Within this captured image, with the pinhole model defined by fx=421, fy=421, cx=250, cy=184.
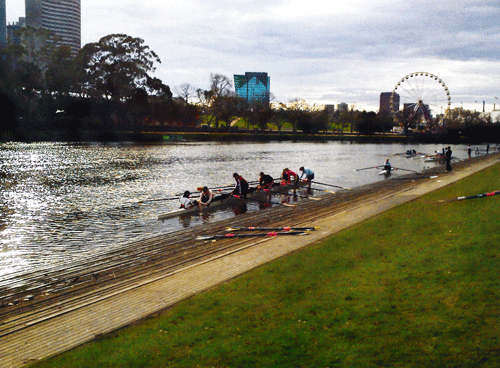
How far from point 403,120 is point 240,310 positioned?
167 metres

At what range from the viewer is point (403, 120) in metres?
163

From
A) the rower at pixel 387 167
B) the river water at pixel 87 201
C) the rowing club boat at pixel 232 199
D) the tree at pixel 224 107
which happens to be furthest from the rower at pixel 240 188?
the tree at pixel 224 107

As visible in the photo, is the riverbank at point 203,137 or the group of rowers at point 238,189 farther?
the riverbank at point 203,137

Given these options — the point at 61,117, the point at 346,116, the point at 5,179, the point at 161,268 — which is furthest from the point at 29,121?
the point at 346,116

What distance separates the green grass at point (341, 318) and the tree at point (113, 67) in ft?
335

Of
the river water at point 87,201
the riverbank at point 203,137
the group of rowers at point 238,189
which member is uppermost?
the riverbank at point 203,137

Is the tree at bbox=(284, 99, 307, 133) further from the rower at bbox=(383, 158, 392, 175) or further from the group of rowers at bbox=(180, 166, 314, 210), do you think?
the group of rowers at bbox=(180, 166, 314, 210)

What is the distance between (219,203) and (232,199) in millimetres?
1674

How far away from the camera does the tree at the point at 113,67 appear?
4114 inches

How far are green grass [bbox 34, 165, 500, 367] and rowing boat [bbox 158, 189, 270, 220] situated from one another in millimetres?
11102

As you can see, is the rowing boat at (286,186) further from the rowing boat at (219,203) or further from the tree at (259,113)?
the tree at (259,113)

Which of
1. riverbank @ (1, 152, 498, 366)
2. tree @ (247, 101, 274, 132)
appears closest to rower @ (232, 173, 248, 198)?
riverbank @ (1, 152, 498, 366)

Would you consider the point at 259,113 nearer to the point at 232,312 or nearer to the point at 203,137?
the point at 203,137

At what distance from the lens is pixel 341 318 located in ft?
28.1
